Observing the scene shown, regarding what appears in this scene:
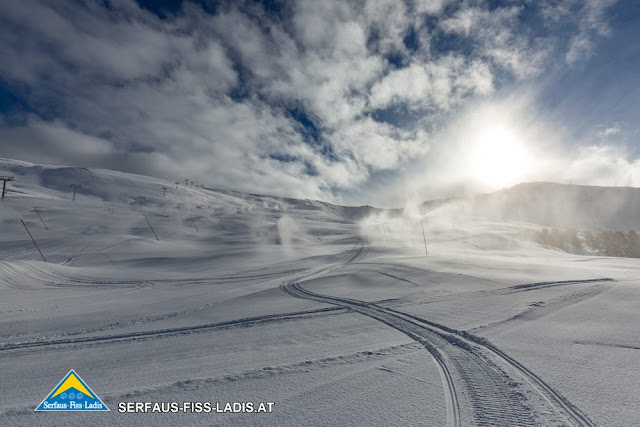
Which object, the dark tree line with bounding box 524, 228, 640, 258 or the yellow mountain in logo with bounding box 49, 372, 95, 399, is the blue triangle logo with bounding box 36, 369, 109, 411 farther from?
the dark tree line with bounding box 524, 228, 640, 258

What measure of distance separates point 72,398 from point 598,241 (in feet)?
347

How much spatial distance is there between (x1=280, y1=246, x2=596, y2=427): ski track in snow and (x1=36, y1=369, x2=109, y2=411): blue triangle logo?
5773mm

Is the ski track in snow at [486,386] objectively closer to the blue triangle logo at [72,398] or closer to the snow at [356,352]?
the snow at [356,352]

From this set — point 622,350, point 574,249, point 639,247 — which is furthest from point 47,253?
point 639,247

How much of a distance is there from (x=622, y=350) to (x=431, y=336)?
3.82 metres

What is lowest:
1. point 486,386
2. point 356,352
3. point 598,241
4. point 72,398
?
point 598,241

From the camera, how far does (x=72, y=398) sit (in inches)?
199

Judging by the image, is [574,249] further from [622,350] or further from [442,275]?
[622,350]

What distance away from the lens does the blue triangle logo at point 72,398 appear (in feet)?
15.6

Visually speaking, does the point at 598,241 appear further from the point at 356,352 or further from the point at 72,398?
the point at 72,398

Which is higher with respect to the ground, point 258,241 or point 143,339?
point 258,241

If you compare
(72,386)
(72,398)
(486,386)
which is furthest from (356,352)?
(72,386)

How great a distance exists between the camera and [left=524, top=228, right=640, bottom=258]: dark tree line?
231 feet

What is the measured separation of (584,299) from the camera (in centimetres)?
1066
